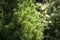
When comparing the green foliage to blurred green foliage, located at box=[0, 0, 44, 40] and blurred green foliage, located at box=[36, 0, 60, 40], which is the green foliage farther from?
blurred green foliage, located at box=[36, 0, 60, 40]

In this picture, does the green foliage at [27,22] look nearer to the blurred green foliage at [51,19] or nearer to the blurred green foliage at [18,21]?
the blurred green foliage at [18,21]

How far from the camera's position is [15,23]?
17.1ft

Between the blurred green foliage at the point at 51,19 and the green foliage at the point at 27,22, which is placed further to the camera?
the blurred green foliage at the point at 51,19

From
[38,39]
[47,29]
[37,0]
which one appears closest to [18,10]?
[38,39]

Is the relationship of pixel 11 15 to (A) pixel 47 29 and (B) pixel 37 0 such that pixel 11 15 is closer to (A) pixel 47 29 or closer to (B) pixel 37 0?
(A) pixel 47 29

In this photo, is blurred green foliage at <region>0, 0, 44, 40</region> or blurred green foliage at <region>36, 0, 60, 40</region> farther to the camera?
blurred green foliage at <region>36, 0, 60, 40</region>

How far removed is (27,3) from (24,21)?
54cm

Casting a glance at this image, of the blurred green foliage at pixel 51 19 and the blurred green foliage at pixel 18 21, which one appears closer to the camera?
the blurred green foliage at pixel 18 21

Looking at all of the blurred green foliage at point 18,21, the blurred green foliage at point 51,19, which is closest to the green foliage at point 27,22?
the blurred green foliage at point 18,21

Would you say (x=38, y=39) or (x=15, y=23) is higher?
(x=15, y=23)

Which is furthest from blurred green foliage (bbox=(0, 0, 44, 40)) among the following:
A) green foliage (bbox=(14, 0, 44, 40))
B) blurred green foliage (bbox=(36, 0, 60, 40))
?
blurred green foliage (bbox=(36, 0, 60, 40))

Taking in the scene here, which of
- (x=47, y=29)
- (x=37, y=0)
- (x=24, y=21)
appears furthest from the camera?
(x=37, y=0)

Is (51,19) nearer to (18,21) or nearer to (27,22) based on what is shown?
(27,22)

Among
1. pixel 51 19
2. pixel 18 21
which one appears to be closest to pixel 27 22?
pixel 18 21
